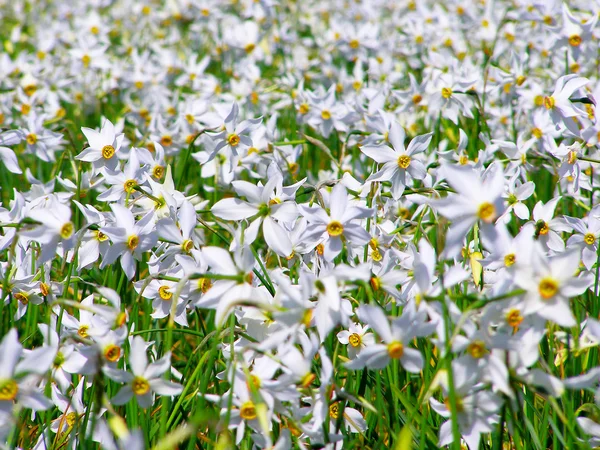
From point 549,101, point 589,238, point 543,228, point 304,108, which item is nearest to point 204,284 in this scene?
point 543,228

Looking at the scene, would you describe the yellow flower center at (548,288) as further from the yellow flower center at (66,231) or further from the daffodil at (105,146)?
the daffodil at (105,146)

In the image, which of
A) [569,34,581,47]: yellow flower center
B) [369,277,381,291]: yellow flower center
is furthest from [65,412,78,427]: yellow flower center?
[569,34,581,47]: yellow flower center

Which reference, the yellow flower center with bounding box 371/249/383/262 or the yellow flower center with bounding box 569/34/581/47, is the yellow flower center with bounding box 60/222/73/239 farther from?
the yellow flower center with bounding box 569/34/581/47

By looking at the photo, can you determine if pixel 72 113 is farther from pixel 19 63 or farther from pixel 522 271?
pixel 522 271

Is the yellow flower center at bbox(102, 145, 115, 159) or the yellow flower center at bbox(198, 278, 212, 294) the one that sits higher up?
the yellow flower center at bbox(102, 145, 115, 159)

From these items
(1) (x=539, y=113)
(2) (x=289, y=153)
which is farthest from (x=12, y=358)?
(1) (x=539, y=113)

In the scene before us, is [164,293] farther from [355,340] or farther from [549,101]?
[549,101]
